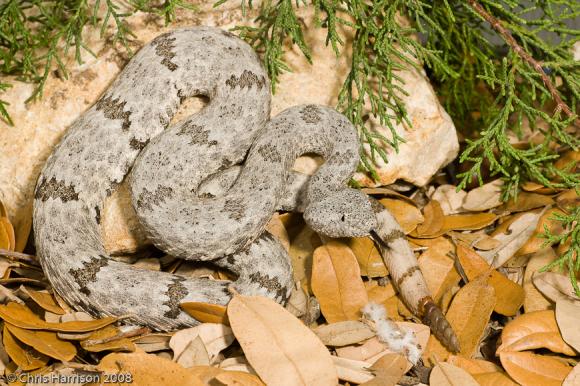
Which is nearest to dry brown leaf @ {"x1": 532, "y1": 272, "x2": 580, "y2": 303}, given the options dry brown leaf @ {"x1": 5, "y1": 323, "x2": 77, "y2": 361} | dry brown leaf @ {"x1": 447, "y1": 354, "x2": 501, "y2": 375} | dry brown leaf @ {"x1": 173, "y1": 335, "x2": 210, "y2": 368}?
dry brown leaf @ {"x1": 447, "y1": 354, "x2": 501, "y2": 375}

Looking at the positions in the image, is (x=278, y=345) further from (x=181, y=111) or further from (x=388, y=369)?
(x=181, y=111)

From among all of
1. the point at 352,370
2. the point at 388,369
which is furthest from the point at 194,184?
the point at 388,369

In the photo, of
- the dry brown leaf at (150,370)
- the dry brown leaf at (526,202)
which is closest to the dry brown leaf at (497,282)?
the dry brown leaf at (526,202)

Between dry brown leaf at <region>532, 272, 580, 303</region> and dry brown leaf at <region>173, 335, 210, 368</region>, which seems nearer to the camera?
dry brown leaf at <region>173, 335, 210, 368</region>

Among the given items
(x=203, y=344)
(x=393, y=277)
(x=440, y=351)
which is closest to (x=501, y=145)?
(x=393, y=277)

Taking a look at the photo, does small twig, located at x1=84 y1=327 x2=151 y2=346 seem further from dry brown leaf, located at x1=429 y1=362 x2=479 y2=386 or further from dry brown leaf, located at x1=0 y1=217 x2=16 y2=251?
dry brown leaf, located at x1=429 y1=362 x2=479 y2=386

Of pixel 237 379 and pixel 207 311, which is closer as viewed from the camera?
pixel 237 379
